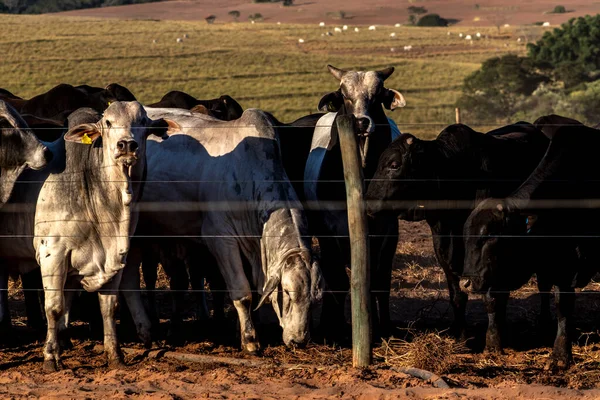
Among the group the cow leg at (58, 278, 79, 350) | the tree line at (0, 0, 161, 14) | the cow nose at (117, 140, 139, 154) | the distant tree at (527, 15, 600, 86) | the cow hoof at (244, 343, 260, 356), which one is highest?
the tree line at (0, 0, 161, 14)

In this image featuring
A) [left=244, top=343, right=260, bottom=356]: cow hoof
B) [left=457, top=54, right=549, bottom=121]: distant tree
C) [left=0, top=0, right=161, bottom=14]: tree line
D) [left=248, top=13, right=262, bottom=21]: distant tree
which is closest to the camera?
[left=244, top=343, right=260, bottom=356]: cow hoof

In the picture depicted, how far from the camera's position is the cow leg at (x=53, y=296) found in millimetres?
7984

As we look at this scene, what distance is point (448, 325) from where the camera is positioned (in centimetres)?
970

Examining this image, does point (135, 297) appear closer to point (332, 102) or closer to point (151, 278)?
point (151, 278)

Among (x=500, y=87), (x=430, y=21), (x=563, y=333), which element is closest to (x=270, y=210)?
(x=563, y=333)

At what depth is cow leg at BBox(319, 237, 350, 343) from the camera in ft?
30.2

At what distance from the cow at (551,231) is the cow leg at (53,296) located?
317 cm

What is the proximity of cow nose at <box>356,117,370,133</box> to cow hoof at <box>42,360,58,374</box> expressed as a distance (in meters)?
3.27

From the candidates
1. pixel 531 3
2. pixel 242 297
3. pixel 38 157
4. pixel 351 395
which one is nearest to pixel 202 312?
pixel 242 297

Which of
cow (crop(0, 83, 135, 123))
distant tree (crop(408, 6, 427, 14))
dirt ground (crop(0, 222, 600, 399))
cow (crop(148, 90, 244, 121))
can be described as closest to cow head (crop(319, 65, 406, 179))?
dirt ground (crop(0, 222, 600, 399))

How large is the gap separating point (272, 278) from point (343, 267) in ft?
4.28

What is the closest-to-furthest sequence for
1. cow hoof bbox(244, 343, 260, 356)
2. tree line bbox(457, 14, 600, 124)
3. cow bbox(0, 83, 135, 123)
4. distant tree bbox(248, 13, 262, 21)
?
cow hoof bbox(244, 343, 260, 356)
cow bbox(0, 83, 135, 123)
tree line bbox(457, 14, 600, 124)
distant tree bbox(248, 13, 262, 21)

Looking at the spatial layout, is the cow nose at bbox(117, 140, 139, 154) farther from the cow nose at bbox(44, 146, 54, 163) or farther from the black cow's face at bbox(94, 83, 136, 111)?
the black cow's face at bbox(94, 83, 136, 111)

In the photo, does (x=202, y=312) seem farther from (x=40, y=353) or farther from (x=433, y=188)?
(x=433, y=188)
